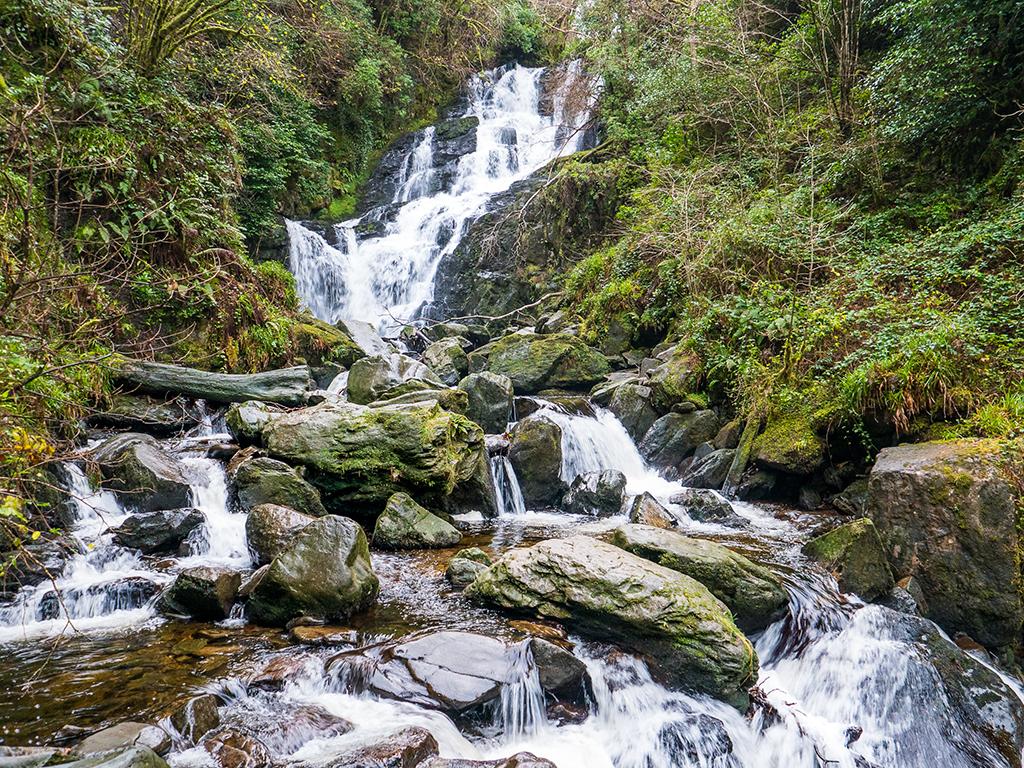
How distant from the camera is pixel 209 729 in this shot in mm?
3178

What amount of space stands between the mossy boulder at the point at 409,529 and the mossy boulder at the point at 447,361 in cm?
494

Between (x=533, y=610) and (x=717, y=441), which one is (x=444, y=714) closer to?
(x=533, y=610)

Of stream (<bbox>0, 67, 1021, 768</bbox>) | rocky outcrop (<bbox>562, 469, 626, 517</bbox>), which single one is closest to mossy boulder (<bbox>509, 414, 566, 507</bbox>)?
rocky outcrop (<bbox>562, 469, 626, 517</bbox>)

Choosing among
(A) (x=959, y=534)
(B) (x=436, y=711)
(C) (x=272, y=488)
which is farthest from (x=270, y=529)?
(A) (x=959, y=534)

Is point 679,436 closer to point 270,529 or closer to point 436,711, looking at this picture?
point 270,529

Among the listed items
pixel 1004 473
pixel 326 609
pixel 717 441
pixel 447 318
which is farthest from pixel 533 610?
pixel 447 318

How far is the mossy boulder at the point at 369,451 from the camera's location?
20.9 feet

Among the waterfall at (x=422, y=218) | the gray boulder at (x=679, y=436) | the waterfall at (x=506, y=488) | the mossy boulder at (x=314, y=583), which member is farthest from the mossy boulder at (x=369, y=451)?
the waterfall at (x=422, y=218)

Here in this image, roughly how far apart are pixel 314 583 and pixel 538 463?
4.05m

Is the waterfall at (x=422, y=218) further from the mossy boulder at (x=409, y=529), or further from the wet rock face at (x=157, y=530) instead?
the wet rock face at (x=157, y=530)

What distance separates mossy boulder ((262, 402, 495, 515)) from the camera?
6371mm

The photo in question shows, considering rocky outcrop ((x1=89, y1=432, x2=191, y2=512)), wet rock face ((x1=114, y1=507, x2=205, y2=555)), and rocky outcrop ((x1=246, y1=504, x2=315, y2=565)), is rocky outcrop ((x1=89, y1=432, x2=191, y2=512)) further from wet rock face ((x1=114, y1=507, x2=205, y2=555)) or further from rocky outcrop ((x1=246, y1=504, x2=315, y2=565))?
rocky outcrop ((x1=246, y1=504, x2=315, y2=565))

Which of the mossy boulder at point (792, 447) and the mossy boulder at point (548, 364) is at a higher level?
the mossy boulder at point (548, 364)

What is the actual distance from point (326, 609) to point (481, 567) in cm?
139
